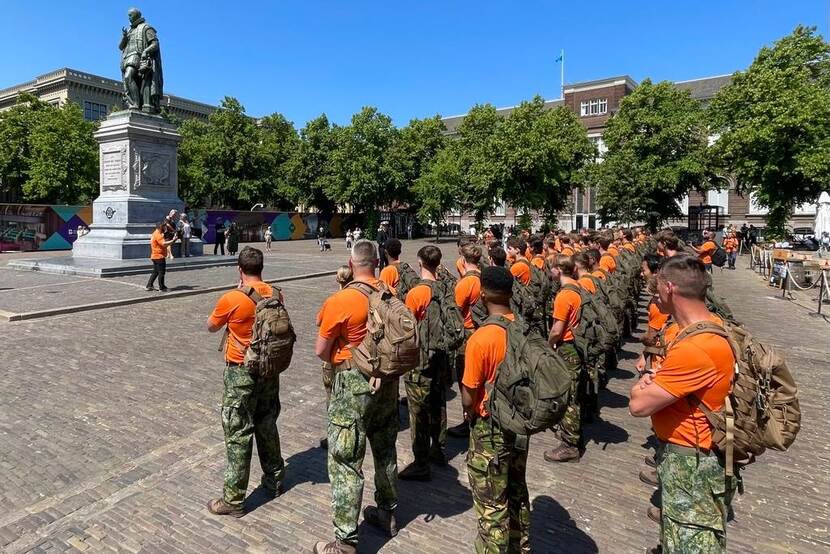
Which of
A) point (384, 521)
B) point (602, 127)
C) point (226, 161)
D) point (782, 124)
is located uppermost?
point (602, 127)

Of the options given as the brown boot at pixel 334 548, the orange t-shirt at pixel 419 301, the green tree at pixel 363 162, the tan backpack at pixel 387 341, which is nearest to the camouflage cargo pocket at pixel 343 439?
the tan backpack at pixel 387 341

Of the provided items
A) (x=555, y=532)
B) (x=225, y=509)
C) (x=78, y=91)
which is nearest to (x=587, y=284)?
(x=555, y=532)

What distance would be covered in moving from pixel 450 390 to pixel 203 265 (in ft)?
53.5

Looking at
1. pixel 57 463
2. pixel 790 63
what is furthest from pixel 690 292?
pixel 790 63

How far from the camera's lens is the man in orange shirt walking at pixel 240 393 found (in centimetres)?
386

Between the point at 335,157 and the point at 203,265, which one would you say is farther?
the point at 335,157

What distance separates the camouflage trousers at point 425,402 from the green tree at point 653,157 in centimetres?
4175

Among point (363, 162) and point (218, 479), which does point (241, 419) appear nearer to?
point (218, 479)

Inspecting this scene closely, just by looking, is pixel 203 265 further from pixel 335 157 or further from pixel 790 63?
pixel 790 63

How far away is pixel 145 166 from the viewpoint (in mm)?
20625

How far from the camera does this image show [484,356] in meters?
2.93

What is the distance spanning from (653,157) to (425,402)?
43588 millimetres

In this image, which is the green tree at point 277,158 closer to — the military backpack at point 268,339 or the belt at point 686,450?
the military backpack at point 268,339

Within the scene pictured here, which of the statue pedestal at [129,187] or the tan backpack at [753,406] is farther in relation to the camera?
the statue pedestal at [129,187]
